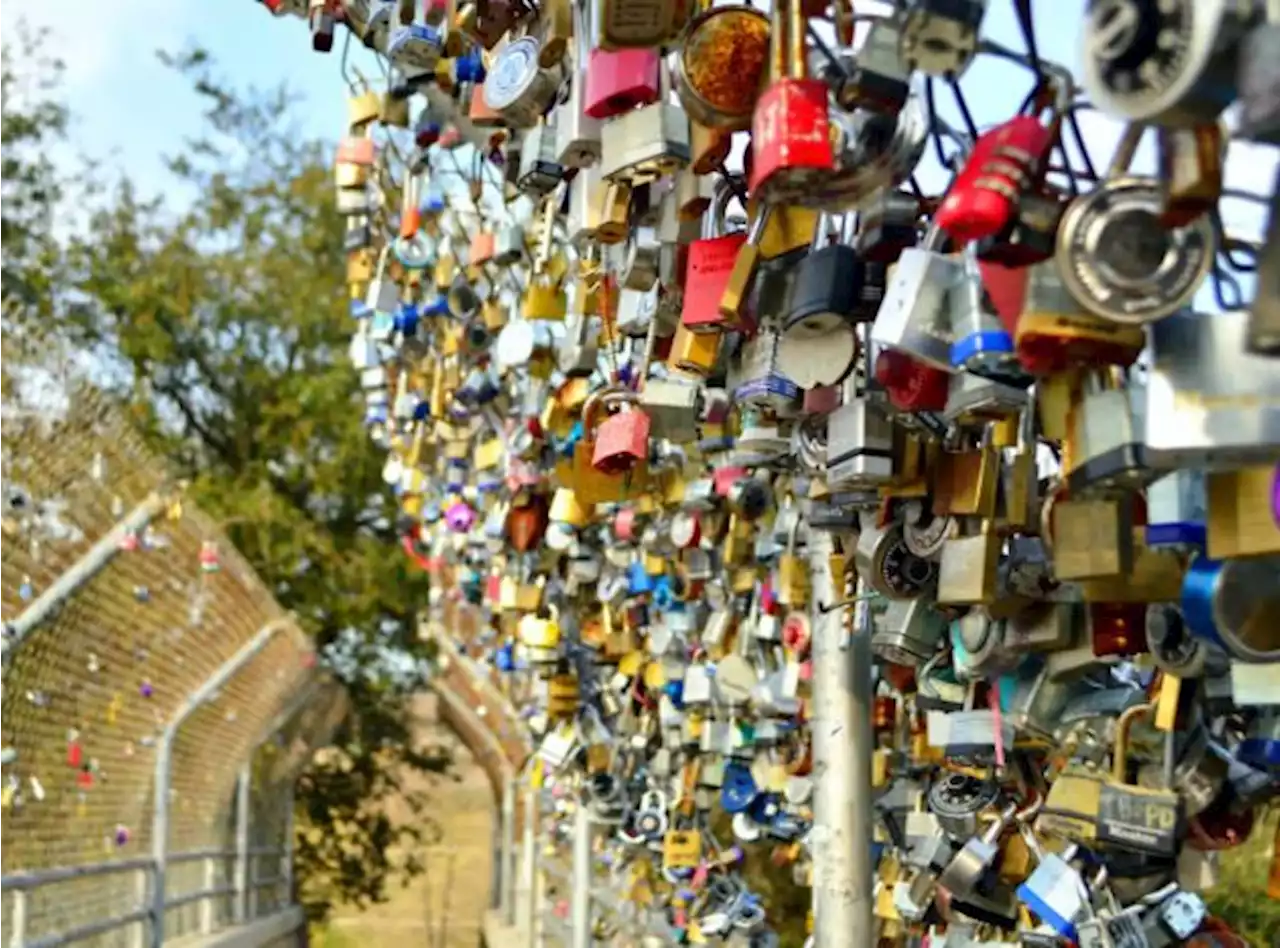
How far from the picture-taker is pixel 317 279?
17.1 m

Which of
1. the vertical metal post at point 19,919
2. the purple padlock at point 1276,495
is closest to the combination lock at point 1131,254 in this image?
the purple padlock at point 1276,495

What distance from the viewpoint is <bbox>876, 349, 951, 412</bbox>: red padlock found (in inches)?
54.1

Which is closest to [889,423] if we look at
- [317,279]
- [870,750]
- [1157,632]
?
[1157,632]

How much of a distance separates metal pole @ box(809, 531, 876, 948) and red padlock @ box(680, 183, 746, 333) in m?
0.81

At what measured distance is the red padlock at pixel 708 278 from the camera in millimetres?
1468

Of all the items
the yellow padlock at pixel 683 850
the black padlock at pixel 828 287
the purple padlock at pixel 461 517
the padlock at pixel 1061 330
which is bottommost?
the yellow padlock at pixel 683 850

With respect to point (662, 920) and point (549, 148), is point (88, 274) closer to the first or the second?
point (662, 920)

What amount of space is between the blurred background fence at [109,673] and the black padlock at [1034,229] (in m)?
3.08

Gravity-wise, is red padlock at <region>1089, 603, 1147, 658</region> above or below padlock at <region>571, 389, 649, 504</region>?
below

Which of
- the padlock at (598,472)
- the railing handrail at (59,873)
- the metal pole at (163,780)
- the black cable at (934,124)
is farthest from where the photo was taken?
the metal pole at (163,780)

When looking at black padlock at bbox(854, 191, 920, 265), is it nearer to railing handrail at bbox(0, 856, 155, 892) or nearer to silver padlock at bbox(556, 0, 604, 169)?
silver padlock at bbox(556, 0, 604, 169)

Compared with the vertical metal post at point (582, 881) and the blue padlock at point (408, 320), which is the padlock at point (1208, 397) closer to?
the blue padlock at point (408, 320)

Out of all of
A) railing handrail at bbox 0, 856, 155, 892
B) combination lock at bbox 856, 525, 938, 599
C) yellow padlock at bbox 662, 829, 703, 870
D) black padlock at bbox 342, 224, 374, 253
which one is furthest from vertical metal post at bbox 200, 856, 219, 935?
combination lock at bbox 856, 525, 938, 599

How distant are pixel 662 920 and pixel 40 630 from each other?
2010 millimetres
